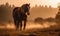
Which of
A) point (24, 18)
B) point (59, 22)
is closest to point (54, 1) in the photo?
point (59, 22)

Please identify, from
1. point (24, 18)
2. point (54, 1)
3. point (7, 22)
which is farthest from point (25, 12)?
point (54, 1)

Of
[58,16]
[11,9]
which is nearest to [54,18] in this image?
[58,16]

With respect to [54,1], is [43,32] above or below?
below

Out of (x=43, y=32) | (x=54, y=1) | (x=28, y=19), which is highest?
(x=54, y=1)

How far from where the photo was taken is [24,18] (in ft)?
6.18

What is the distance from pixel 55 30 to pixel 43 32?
12cm

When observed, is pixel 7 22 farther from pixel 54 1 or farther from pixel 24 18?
pixel 54 1

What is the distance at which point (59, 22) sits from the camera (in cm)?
194

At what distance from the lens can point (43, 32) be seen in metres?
1.92

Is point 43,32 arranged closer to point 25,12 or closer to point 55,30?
point 55,30

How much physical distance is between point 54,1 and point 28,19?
0.31 m

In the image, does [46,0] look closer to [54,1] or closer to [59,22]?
[54,1]

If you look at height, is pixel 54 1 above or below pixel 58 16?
above

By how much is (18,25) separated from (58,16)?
403 mm
